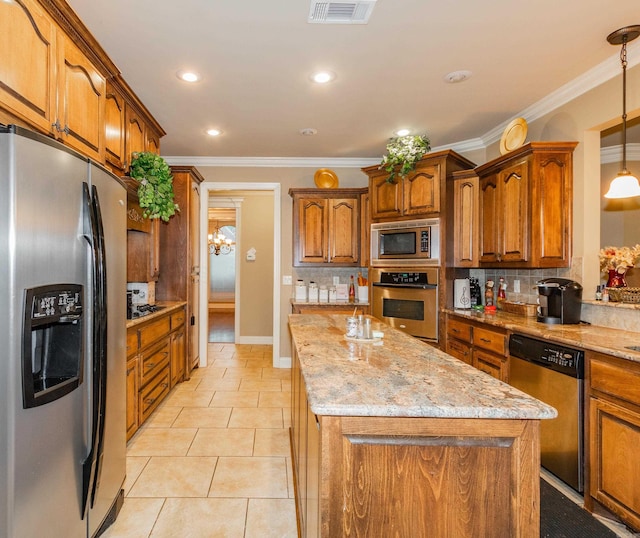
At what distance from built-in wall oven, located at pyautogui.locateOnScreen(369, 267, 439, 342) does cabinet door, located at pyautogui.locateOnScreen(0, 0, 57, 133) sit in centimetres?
320

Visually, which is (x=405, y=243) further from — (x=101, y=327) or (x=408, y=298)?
(x=101, y=327)

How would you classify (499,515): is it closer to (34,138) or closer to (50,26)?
(34,138)

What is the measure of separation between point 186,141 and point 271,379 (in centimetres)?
284

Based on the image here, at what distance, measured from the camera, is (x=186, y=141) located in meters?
4.21

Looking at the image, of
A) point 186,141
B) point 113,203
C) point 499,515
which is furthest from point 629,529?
point 186,141

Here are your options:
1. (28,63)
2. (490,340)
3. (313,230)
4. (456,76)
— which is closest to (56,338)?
(28,63)

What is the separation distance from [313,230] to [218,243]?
5.83m

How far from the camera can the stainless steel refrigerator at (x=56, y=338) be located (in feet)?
3.84

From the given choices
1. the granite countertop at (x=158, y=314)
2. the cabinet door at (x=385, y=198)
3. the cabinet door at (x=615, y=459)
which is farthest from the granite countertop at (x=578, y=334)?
the granite countertop at (x=158, y=314)

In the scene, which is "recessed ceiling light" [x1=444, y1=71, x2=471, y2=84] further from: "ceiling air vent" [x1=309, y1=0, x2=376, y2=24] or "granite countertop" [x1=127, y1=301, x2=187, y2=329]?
"granite countertop" [x1=127, y1=301, x2=187, y2=329]

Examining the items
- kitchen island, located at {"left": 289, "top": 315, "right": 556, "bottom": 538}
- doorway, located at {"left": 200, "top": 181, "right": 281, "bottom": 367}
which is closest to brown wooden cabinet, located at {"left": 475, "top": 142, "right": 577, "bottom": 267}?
kitchen island, located at {"left": 289, "top": 315, "right": 556, "bottom": 538}

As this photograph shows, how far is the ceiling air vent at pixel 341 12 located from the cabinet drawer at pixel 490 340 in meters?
2.28

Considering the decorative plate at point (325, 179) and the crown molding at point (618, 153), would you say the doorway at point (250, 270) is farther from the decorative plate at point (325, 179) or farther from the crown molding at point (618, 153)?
the crown molding at point (618, 153)

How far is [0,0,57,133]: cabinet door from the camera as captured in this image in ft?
4.71
